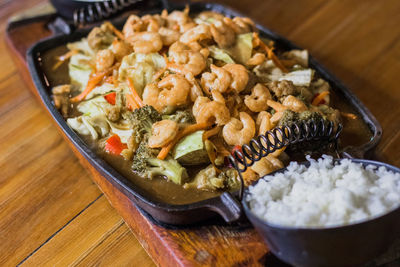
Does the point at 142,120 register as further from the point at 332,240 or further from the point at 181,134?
the point at 332,240

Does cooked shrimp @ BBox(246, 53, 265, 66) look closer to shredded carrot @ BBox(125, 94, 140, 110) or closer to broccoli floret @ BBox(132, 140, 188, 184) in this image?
shredded carrot @ BBox(125, 94, 140, 110)

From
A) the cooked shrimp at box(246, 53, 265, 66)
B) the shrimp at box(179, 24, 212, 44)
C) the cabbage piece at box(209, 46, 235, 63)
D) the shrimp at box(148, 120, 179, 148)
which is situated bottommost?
the shrimp at box(148, 120, 179, 148)

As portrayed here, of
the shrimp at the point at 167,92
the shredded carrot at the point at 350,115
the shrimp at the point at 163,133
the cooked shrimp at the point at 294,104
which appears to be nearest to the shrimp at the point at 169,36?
the shrimp at the point at 167,92

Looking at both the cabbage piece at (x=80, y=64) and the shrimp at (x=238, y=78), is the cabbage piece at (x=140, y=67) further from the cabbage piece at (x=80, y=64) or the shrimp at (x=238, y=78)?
the shrimp at (x=238, y=78)

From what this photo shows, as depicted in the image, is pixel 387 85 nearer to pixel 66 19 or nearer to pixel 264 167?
pixel 264 167

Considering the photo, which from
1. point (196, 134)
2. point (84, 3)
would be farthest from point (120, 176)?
point (84, 3)

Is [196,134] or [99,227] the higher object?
[196,134]

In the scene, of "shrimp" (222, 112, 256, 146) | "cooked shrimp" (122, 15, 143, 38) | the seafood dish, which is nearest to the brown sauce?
the seafood dish
